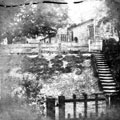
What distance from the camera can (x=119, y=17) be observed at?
279cm

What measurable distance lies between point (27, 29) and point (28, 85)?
706 millimetres

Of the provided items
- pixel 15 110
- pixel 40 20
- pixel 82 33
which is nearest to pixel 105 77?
pixel 82 33

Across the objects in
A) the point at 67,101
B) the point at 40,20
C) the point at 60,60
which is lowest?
the point at 67,101

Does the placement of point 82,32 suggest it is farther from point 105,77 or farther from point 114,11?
point 105,77

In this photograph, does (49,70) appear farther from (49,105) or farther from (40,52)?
(49,105)

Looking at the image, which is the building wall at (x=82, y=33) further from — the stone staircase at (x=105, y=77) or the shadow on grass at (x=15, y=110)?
the shadow on grass at (x=15, y=110)

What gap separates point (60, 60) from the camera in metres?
2.79

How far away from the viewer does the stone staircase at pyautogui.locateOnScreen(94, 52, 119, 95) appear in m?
2.74

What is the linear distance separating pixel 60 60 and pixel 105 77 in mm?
600

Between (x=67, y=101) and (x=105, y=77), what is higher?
(x=105, y=77)

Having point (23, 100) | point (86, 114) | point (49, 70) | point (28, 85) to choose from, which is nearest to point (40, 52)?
point (49, 70)

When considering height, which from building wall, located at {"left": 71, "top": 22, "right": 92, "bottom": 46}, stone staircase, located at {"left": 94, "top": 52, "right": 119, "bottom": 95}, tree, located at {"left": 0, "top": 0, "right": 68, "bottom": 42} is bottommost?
stone staircase, located at {"left": 94, "top": 52, "right": 119, "bottom": 95}

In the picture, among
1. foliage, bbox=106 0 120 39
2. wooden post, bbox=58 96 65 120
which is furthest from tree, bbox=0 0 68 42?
wooden post, bbox=58 96 65 120

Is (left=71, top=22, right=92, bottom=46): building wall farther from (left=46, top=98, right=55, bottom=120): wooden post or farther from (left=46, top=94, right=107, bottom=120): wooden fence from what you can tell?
(left=46, top=98, right=55, bottom=120): wooden post
